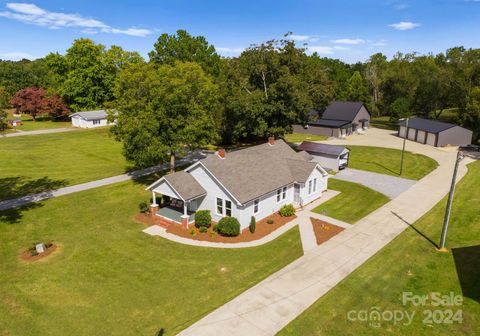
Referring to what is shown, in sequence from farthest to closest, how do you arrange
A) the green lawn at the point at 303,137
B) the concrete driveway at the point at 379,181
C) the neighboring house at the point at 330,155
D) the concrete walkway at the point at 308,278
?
the green lawn at the point at 303,137 → the neighboring house at the point at 330,155 → the concrete driveway at the point at 379,181 → the concrete walkway at the point at 308,278

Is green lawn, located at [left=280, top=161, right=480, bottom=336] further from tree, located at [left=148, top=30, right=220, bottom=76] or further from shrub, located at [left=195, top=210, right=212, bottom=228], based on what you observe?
tree, located at [left=148, top=30, right=220, bottom=76]

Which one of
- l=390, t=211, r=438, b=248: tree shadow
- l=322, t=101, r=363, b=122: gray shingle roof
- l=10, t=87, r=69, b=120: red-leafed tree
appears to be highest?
l=10, t=87, r=69, b=120: red-leafed tree

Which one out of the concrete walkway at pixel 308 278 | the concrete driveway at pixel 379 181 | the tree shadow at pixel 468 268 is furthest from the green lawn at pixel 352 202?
the tree shadow at pixel 468 268

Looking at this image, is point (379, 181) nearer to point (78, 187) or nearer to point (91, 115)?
point (78, 187)

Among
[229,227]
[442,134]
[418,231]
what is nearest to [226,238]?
[229,227]

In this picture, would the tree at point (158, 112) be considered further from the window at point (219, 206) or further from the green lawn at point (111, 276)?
the window at point (219, 206)

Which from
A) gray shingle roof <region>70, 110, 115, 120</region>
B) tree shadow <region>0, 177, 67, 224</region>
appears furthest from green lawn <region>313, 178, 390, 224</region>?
gray shingle roof <region>70, 110, 115, 120</region>
